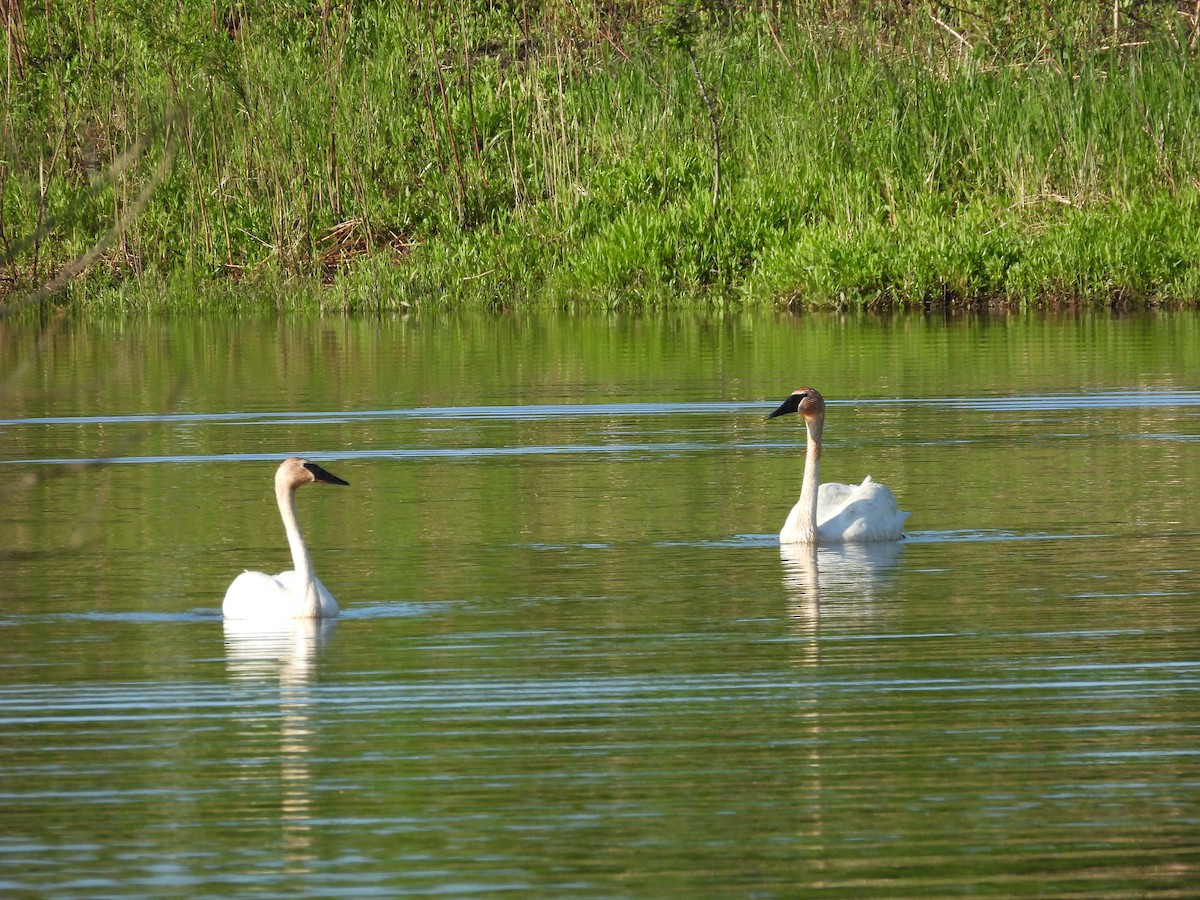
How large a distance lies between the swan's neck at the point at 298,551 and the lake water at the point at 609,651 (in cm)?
16

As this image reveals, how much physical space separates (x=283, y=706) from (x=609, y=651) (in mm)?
1295

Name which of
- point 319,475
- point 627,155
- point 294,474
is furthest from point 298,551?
point 627,155

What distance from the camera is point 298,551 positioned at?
31.7ft

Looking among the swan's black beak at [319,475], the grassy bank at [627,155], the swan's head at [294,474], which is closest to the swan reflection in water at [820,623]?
the swan's black beak at [319,475]

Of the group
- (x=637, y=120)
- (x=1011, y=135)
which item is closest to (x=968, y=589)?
(x=1011, y=135)

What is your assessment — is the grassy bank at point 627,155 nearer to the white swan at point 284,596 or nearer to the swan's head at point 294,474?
the swan's head at point 294,474

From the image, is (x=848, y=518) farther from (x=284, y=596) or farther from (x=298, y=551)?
(x=284, y=596)

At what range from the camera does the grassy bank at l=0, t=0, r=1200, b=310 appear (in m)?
25.4

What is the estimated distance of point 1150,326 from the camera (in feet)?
74.7

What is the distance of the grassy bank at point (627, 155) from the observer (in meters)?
25.4

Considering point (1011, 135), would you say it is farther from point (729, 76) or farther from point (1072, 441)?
point (1072, 441)

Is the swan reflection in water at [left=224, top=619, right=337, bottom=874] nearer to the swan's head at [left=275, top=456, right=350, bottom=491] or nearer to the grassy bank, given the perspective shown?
the swan's head at [left=275, top=456, right=350, bottom=491]

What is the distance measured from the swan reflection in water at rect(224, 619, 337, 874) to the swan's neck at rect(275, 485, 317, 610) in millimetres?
105

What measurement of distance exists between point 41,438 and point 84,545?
4377 millimetres
